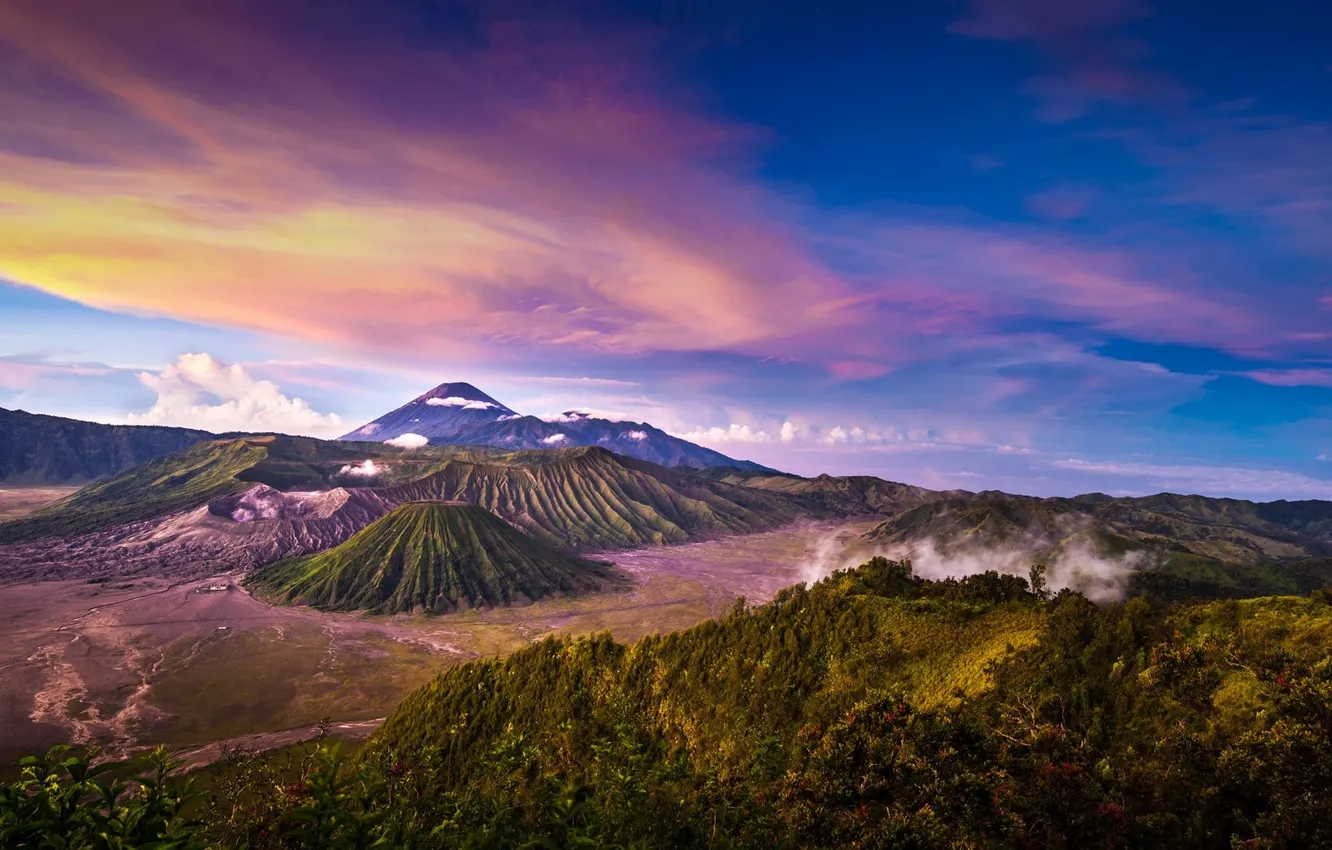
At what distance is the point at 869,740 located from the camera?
57.6ft

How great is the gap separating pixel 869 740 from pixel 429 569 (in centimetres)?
16106

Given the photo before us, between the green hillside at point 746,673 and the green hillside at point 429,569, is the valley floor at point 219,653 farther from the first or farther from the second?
the green hillside at point 746,673

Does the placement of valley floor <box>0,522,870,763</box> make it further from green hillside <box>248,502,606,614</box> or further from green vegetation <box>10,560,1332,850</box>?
green vegetation <box>10,560,1332,850</box>

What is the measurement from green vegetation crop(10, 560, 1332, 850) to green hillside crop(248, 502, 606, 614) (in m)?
93.2

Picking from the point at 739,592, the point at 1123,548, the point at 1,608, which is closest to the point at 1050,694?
the point at 739,592

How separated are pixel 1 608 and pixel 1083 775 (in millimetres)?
182742

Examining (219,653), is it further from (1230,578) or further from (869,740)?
(1230,578)

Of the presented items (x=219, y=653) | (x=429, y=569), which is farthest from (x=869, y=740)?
(x=429, y=569)

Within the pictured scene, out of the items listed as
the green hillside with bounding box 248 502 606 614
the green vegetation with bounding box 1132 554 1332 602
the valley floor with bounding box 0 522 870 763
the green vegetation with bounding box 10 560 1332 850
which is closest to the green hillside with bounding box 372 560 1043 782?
the green vegetation with bounding box 10 560 1332 850

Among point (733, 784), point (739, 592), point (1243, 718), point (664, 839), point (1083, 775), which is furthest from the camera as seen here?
point (739, 592)

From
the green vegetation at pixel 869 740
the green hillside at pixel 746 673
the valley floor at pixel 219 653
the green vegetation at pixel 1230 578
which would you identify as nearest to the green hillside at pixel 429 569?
the valley floor at pixel 219 653

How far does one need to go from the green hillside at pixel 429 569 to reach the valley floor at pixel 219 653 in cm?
759

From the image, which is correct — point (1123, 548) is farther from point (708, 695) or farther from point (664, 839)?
point (664, 839)

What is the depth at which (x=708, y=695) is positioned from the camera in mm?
49562
